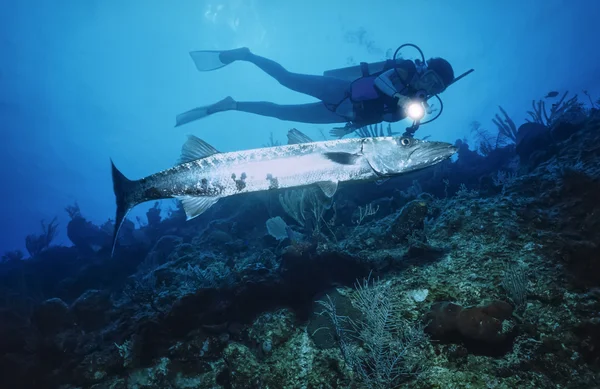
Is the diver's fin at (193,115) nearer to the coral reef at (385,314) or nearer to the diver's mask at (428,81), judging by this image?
the coral reef at (385,314)

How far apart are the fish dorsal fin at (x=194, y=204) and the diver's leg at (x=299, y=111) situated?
861 cm

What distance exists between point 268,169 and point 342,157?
3.07 ft

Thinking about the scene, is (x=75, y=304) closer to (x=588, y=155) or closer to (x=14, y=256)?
(x=588, y=155)

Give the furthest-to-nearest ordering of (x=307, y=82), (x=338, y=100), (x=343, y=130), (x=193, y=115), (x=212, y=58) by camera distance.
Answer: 1. (x=212, y=58)
2. (x=307, y=82)
3. (x=193, y=115)
4. (x=338, y=100)
5. (x=343, y=130)

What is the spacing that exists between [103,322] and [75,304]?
2.27 ft

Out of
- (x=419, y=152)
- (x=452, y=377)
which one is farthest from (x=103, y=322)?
(x=419, y=152)

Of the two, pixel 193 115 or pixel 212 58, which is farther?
pixel 212 58

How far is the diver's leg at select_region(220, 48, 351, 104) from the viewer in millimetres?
10453

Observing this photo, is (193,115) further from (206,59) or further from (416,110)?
(416,110)

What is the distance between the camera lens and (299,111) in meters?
11.8

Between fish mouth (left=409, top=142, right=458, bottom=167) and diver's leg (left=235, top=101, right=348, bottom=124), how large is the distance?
823 centimetres

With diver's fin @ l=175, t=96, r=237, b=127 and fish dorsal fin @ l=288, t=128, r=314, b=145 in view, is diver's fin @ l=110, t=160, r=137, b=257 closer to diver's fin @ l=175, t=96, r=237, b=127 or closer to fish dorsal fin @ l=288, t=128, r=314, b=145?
fish dorsal fin @ l=288, t=128, r=314, b=145

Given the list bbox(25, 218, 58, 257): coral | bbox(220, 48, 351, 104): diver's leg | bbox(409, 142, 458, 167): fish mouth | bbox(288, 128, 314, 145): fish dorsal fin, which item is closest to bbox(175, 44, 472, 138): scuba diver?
bbox(220, 48, 351, 104): diver's leg

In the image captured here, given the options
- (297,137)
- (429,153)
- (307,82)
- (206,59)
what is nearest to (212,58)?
(206,59)
